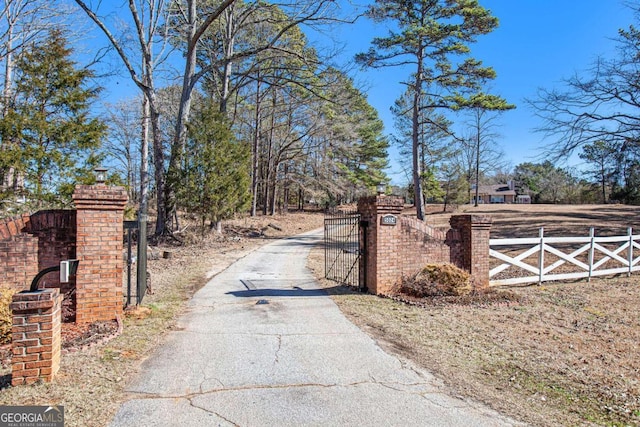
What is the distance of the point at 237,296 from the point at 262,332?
7.95 ft

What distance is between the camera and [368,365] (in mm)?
4543

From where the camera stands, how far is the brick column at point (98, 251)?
5574 mm

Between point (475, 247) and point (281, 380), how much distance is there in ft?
20.7

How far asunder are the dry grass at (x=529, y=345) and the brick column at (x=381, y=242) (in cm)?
50

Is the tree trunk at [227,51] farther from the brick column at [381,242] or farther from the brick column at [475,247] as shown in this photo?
the brick column at [475,247]

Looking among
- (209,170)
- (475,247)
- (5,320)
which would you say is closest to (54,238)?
(5,320)

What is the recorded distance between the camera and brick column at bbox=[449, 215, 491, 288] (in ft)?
29.3

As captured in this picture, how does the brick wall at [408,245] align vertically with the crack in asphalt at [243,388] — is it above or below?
above

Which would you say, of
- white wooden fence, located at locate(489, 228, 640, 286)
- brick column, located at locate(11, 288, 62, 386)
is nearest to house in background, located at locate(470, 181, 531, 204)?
white wooden fence, located at locate(489, 228, 640, 286)

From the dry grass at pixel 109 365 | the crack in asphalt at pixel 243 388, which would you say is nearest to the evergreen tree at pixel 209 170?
the dry grass at pixel 109 365

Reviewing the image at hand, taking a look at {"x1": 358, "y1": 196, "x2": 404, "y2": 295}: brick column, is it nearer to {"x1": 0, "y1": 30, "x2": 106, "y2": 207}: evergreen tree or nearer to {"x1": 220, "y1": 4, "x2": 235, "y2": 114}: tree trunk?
{"x1": 0, "y1": 30, "x2": 106, "y2": 207}: evergreen tree

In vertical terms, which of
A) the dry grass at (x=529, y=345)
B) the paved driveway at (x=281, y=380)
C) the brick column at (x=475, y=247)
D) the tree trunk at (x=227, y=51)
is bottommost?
the dry grass at (x=529, y=345)

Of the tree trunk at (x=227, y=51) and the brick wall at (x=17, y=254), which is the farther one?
the tree trunk at (x=227, y=51)

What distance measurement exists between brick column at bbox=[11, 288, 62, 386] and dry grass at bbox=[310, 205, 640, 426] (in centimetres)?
372
